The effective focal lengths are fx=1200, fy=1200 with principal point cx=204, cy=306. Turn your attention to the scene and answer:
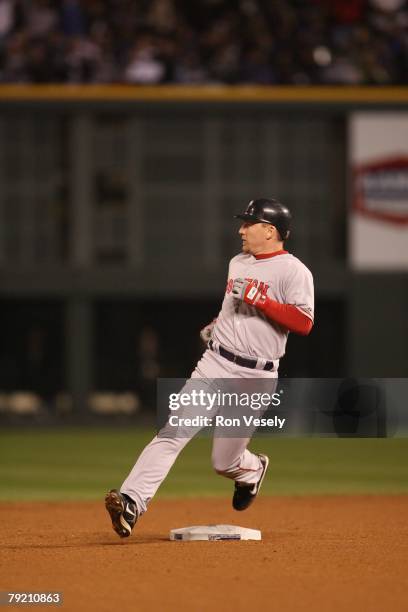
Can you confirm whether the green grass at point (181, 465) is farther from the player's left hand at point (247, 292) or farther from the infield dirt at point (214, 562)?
the player's left hand at point (247, 292)

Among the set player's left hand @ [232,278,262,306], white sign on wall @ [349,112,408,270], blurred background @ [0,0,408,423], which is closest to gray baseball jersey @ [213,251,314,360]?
player's left hand @ [232,278,262,306]

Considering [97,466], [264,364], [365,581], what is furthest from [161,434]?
[97,466]

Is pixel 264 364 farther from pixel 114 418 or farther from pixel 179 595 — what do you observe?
pixel 114 418

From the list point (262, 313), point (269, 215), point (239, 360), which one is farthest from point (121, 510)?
point (269, 215)

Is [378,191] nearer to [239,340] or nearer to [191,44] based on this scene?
[191,44]

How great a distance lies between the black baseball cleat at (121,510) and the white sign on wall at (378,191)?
13570mm

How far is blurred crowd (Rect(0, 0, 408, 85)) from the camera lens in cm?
1866

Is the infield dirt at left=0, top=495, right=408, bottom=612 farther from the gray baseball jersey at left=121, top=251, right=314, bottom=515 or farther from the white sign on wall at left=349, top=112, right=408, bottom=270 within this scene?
the white sign on wall at left=349, top=112, right=408, bottom=270

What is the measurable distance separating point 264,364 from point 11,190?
43.1ft

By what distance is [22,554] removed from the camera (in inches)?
250

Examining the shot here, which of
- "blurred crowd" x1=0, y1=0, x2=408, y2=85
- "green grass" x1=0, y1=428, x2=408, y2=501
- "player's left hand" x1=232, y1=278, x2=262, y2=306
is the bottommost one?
"green grass" x1=0, y1=428, x2=408, y2=501

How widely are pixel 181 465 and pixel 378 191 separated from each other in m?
7.88

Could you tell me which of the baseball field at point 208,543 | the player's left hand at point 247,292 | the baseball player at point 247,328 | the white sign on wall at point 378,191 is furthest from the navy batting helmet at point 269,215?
the white sign on wall at point 378,191

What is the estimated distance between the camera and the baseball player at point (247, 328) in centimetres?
641
